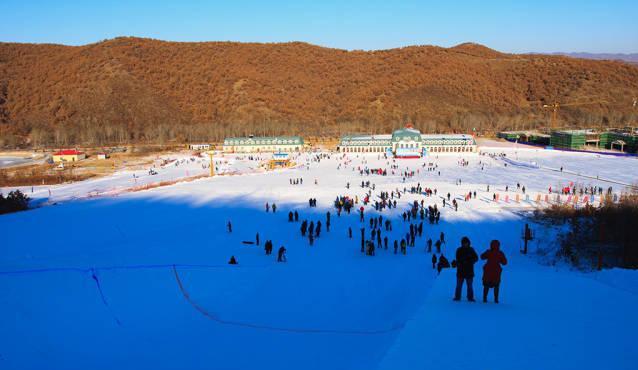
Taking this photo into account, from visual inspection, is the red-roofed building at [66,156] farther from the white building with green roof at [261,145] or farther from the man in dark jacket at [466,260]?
the man in dark jacket at [466,260]

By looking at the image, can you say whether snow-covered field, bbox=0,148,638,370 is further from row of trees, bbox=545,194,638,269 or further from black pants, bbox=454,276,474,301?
row of trees, bbox=545,194,638,269

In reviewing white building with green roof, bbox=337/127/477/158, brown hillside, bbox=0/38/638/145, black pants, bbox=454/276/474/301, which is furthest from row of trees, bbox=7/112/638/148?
black pants, bbox=454/276/474/301

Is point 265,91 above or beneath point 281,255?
above

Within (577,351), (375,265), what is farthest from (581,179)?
(577,351)

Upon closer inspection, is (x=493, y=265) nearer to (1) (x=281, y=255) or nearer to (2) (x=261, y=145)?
(1) (x=281, y=255)

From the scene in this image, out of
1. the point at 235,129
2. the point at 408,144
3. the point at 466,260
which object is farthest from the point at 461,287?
the point at 235,129

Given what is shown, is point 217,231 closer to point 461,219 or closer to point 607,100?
point 461,219

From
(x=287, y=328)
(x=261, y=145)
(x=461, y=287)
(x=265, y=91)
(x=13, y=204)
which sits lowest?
(x=13, y=204)
